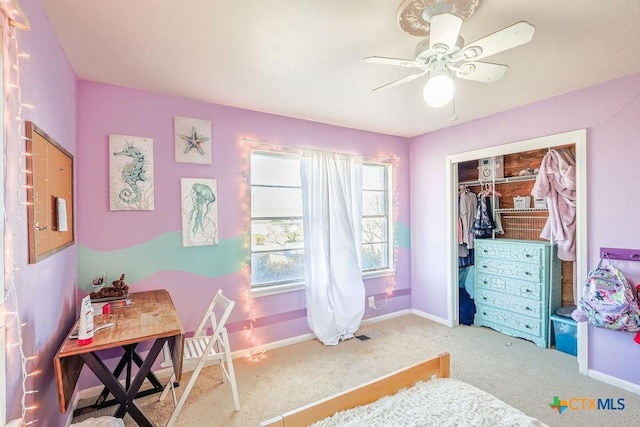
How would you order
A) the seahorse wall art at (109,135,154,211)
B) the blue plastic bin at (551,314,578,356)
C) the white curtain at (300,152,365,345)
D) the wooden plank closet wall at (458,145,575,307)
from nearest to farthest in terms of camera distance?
the seahorse wall art at (109,135,154,211) < the blue plastic bin at (551,314,578,356) < the white curtain at (300,152,365,345) < the wooden plank closet wall at (458,145,575,307)

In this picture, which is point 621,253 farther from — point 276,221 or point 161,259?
point 161,259

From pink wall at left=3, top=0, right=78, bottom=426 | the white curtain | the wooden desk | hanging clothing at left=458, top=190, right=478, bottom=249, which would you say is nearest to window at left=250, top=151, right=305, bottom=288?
the white curtain

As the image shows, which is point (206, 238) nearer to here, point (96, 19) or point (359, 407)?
point (96, 19)

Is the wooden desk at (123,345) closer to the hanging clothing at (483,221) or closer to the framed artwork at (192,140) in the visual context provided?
the framed artwork at (192,140)

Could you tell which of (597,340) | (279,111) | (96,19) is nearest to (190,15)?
(96,19)

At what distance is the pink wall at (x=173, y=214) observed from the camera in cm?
241

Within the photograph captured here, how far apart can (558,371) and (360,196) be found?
2.41m

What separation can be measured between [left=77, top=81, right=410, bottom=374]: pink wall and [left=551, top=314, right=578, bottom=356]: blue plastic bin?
8.22 ft

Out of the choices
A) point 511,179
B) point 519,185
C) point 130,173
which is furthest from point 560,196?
point 130,173

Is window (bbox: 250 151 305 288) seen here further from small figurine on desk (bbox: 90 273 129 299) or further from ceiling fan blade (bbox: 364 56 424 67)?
ceiling fan blade (bbox: 364 56 424 67)

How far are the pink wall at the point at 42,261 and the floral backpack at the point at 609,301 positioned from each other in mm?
3503

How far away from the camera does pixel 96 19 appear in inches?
65.4

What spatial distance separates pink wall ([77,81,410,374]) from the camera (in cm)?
241

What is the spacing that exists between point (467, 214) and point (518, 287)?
1061 millimetres
